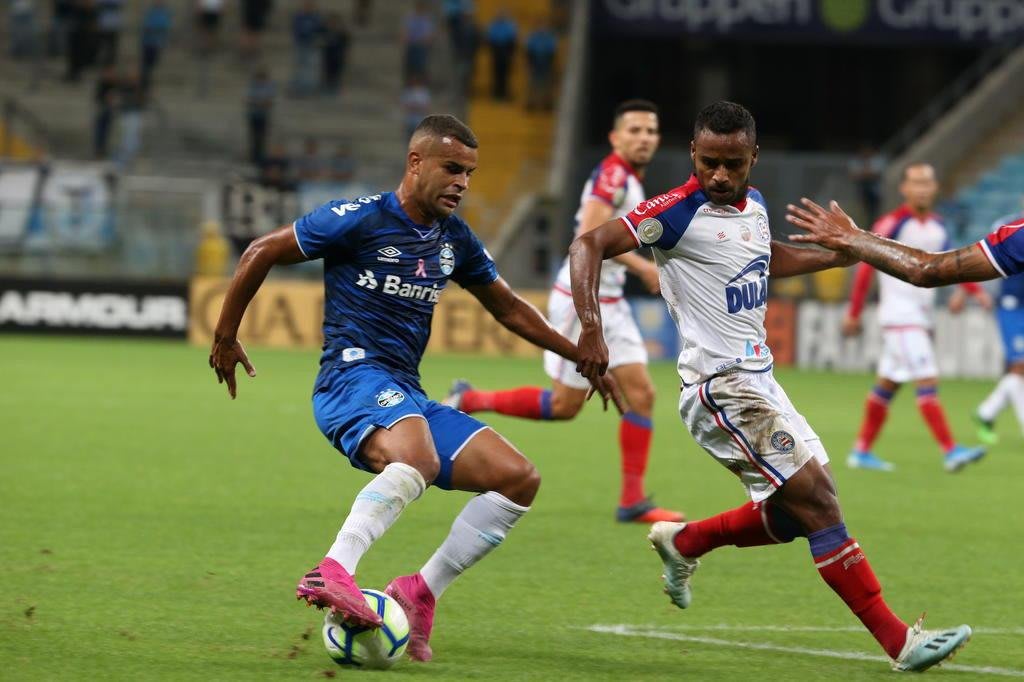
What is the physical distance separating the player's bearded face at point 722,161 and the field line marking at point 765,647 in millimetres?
1726

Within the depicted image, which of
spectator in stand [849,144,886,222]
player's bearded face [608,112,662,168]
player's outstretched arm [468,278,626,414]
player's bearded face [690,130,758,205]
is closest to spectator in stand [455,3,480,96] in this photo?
spectator in stand [849,144,886,222]

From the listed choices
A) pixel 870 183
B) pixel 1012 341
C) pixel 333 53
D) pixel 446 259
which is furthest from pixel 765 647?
pixel 333 53

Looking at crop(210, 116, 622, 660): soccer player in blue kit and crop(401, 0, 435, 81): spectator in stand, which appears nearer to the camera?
crop(210, 116, 622, 660): soccer player in blue kit

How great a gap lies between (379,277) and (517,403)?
4.21 metres

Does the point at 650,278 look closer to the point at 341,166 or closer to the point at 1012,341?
the point at 1012,341

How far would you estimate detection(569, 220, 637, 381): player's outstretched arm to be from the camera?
20.6 feet

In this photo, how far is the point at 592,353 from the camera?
6.31 meters

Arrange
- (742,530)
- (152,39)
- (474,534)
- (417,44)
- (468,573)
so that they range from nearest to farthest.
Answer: (474,534) → (742,530) → (468,573) → (152,39) → (417,44)

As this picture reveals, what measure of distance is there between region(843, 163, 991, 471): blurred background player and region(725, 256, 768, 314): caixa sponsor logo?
658 cm

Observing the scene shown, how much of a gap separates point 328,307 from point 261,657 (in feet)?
4.56

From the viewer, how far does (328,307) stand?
6707 millimetres

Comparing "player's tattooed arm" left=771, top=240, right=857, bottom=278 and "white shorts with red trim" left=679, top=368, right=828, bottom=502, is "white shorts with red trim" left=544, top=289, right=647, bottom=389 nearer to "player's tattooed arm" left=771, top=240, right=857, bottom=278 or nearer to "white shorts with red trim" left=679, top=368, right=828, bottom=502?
"player's tattooed arm" left=771, top=240, right=857, bottom=278

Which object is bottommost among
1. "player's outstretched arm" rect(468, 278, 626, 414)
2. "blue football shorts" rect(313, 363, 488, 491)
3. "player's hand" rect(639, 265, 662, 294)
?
"blue football shorts" rect(313, 363, 488, 491)

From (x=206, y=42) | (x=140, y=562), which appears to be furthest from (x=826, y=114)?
(x=140, y=562)
